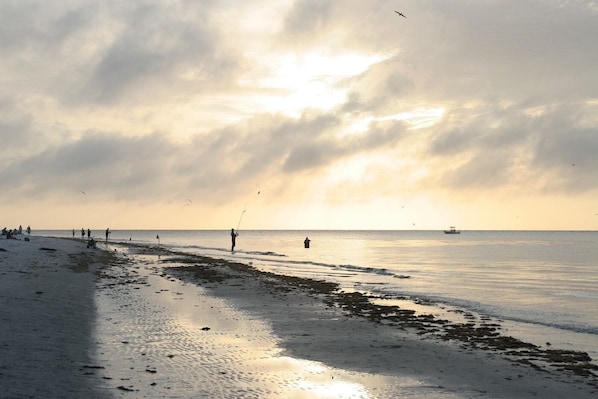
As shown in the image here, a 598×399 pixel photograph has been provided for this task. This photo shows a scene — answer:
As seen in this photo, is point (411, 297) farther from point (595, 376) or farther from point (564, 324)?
point (595, 376)

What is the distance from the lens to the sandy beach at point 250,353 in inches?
429

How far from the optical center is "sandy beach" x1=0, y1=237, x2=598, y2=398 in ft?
35.8

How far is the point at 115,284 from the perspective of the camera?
1210 inches

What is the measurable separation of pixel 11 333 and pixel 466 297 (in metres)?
26.2

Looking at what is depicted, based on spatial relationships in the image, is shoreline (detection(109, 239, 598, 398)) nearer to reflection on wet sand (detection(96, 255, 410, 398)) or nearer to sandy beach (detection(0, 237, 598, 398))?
sandy beach (detection(0, 237, 598, 398))

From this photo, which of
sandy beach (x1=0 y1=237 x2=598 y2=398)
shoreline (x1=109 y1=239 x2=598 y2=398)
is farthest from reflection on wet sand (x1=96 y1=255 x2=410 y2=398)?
shoreline (x1=109 y1=239 x2=598 y2=398)

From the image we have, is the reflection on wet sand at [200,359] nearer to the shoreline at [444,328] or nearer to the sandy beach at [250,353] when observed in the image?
the sandy beach at [250,353]

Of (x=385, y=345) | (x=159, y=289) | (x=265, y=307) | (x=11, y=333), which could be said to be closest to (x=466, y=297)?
(x=265, y=307)

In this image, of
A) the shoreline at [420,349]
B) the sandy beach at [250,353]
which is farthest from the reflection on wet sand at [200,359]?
the shoreline at [420,349]

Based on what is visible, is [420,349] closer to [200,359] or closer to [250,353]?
[250,353]

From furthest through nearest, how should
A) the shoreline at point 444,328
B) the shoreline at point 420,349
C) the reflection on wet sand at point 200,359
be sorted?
1. the shoreline at point 444,328
2. the shoreline at point 420,349
3. the reflection on wet sand at point 200,359

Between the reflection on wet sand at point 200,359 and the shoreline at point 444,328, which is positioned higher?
the reflection on wet sand at point 200,359

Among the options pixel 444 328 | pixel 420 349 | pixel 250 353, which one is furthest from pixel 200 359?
pixel 444 328

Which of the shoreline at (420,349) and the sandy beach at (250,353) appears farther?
the shoreline at (420,349)
